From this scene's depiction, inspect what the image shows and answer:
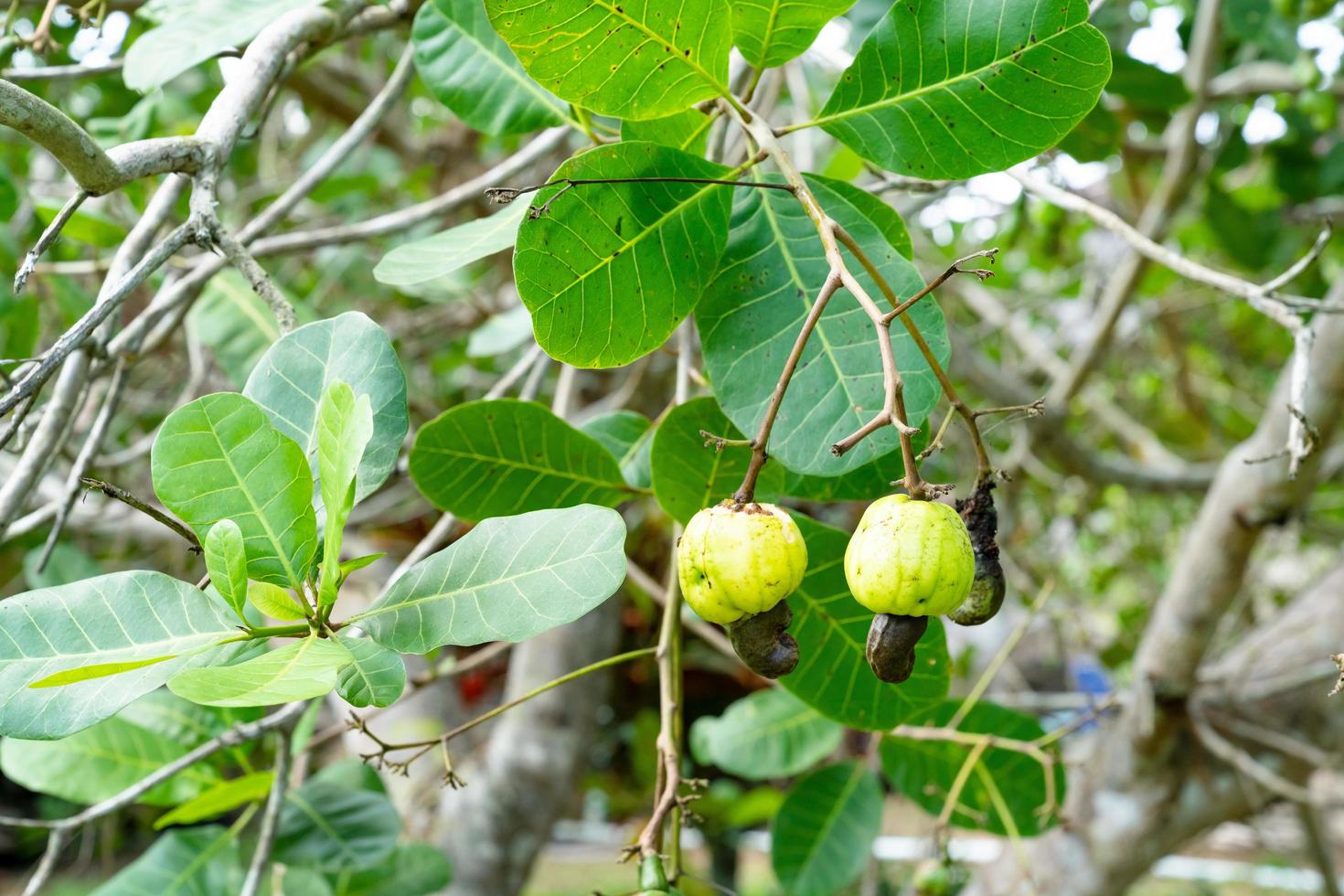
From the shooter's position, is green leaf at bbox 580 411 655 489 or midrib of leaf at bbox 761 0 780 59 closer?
midrib of leaf at bbox 761 0 780 59

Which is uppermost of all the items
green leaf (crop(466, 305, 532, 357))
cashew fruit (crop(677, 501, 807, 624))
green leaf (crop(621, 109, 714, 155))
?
green leaf (crop(621, 109, 714, 155))

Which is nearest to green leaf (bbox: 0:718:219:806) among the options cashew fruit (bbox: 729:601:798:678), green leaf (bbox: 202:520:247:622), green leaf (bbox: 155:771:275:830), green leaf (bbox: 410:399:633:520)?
green leaf (bbox: 155:771:275:830)

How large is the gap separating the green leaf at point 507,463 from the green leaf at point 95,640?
0.28 m

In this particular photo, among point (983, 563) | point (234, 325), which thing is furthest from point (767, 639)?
point (234, 325)

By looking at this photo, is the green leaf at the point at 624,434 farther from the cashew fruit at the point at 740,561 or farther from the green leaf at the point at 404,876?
the green leaf at the point at 404,876

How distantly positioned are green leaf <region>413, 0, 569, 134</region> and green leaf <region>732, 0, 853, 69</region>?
0.36 meters

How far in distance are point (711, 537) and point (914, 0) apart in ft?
1.66

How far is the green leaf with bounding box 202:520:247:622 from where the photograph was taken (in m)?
0.77

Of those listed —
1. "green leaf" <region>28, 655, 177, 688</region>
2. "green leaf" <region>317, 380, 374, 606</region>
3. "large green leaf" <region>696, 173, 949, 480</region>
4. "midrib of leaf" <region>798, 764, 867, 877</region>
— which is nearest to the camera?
"green leaf" <region>28, 655, 177, 688</region>

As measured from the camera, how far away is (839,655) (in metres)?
1.08

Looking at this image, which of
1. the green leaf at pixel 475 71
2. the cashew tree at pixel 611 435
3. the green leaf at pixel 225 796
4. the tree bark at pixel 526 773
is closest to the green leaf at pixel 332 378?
the cashew tree at pixel 611 435

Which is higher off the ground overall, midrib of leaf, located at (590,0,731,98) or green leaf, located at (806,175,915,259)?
midrib of leaf, located at (590,0,731,98)

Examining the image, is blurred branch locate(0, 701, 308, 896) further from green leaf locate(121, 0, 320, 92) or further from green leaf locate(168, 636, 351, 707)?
green leaf locate(121, 0, 320, 92)

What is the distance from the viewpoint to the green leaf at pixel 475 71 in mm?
1238
